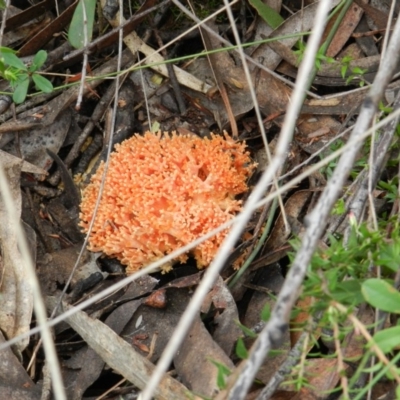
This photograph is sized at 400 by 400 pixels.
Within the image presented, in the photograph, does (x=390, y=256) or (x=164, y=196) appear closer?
(x=390, y=256)

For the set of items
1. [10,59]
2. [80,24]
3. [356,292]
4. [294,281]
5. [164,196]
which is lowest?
[164,196]

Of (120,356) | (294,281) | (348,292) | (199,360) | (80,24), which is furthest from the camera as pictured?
(80,24)

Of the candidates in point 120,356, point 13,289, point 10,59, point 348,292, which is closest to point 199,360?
point 120,356

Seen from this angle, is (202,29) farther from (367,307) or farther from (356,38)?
(367,307)

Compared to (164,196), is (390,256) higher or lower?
higher

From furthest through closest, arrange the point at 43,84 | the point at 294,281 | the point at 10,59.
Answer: the point at 43,84, the point at 10,59, the point at 294,281

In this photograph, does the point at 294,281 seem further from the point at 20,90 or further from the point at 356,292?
the point at 20,90

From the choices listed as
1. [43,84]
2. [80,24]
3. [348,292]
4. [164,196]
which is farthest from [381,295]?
[80,24]
